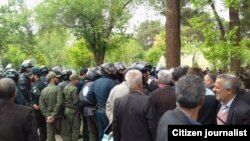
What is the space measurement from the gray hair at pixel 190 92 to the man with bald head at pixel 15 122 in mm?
2031

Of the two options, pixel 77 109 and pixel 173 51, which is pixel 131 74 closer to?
pixel 77 109

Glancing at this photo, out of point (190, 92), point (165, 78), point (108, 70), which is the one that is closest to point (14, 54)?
point (108, 70)

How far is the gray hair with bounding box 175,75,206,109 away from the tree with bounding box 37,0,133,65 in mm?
24535

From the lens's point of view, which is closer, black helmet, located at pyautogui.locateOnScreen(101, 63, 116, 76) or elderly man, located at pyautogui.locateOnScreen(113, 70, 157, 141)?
elderly man, located at pyautogui.locateOnScreen(113, 70, 157, 141)

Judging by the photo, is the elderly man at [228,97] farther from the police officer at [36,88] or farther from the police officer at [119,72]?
the police officer at [36,88]

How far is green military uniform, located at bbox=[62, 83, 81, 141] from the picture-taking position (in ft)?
31.1

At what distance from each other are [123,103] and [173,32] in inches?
261

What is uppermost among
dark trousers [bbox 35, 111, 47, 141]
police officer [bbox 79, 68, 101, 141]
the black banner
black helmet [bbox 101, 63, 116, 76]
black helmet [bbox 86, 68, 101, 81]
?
black helmet [bbox 101, 63, 116, 76]

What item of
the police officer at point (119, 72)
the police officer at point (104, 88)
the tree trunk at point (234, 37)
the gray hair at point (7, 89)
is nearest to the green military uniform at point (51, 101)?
the police officer at point (104, 88)

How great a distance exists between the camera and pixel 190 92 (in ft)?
11.8

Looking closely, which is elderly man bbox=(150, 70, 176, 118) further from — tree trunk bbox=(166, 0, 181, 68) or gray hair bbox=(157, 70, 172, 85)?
tree trunk bbox=(166, 0, 181, 68)

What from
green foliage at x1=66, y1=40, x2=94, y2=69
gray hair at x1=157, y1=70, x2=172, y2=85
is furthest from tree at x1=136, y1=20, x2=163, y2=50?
gray hair at x1=157, y1=70, x2=172, y2=85

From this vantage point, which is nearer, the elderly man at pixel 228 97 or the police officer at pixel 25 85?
the elderly man at pixel 228 97

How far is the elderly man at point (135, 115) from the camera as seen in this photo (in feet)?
18.4
